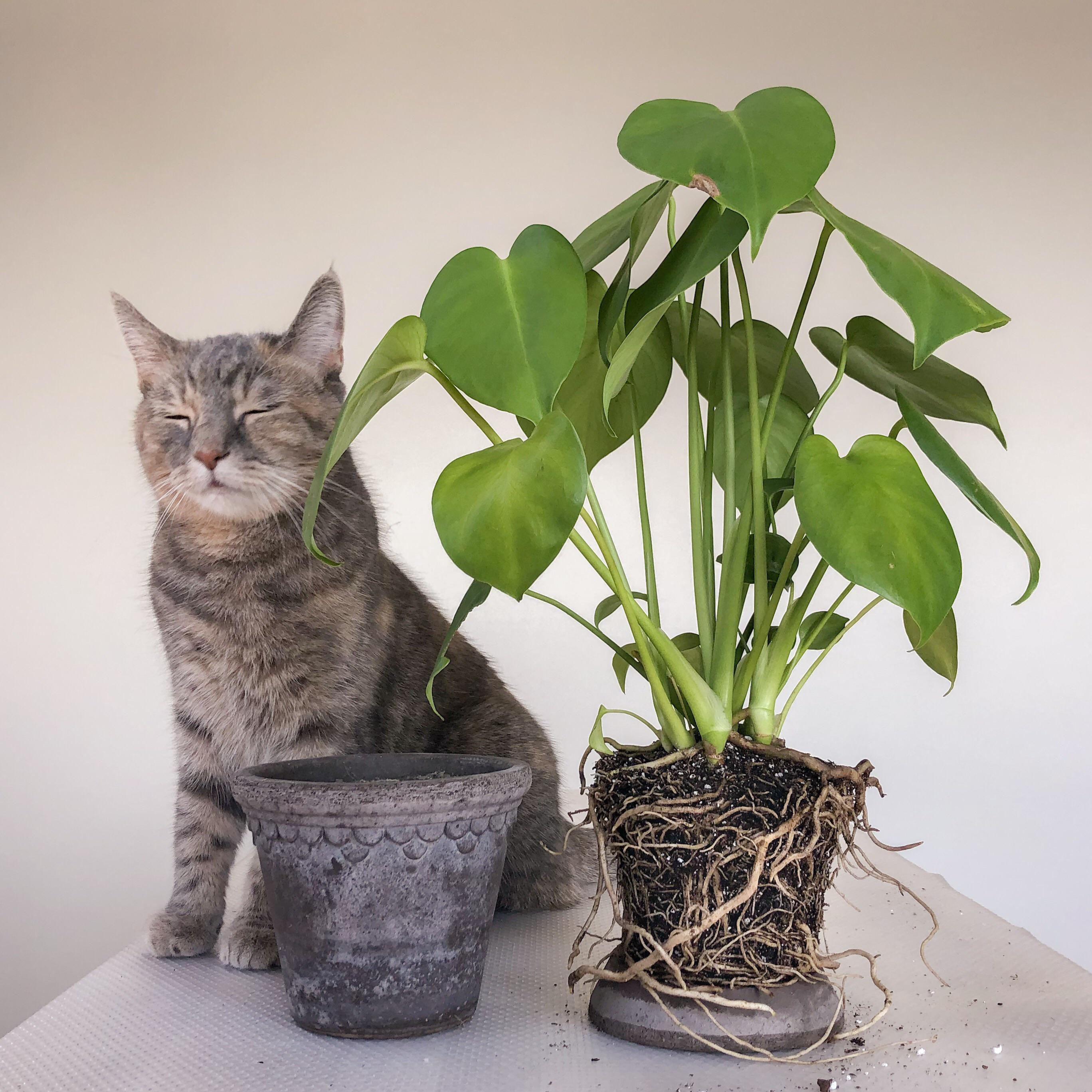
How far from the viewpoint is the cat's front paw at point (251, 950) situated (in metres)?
1.02

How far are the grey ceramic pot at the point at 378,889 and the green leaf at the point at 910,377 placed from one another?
18.8 inches

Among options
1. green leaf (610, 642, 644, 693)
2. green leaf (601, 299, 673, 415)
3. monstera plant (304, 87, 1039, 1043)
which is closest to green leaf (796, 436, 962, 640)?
monstera plant (304, 87, 1039, 1043)

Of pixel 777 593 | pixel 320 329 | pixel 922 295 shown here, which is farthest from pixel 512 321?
pixel 320 329

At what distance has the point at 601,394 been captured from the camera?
3.03 feet

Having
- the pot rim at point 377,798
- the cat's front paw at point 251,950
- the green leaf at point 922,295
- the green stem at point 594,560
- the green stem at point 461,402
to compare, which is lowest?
the cat's front paw at point 251,950

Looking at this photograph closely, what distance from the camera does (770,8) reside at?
256cm

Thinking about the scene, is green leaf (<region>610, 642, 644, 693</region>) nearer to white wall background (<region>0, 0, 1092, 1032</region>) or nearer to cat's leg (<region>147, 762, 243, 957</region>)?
cat's leg (<region>147, 762, 243, 957</region>)

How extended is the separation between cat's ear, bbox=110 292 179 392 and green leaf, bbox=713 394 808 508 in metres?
0.68

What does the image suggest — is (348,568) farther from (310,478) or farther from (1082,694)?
(1082,694)

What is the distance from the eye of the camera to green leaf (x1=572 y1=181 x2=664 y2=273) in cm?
79

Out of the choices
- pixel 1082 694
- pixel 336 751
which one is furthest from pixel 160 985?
pixel 1082 694

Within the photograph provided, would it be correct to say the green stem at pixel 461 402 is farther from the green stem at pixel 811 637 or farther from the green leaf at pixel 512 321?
the green stem at pixel 811 637

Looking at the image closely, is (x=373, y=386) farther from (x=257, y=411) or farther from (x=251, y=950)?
(x=251, y=950)

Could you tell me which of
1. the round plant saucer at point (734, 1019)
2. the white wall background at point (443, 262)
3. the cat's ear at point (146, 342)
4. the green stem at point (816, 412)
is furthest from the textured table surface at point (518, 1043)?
the white wall background at point (443, 262)
